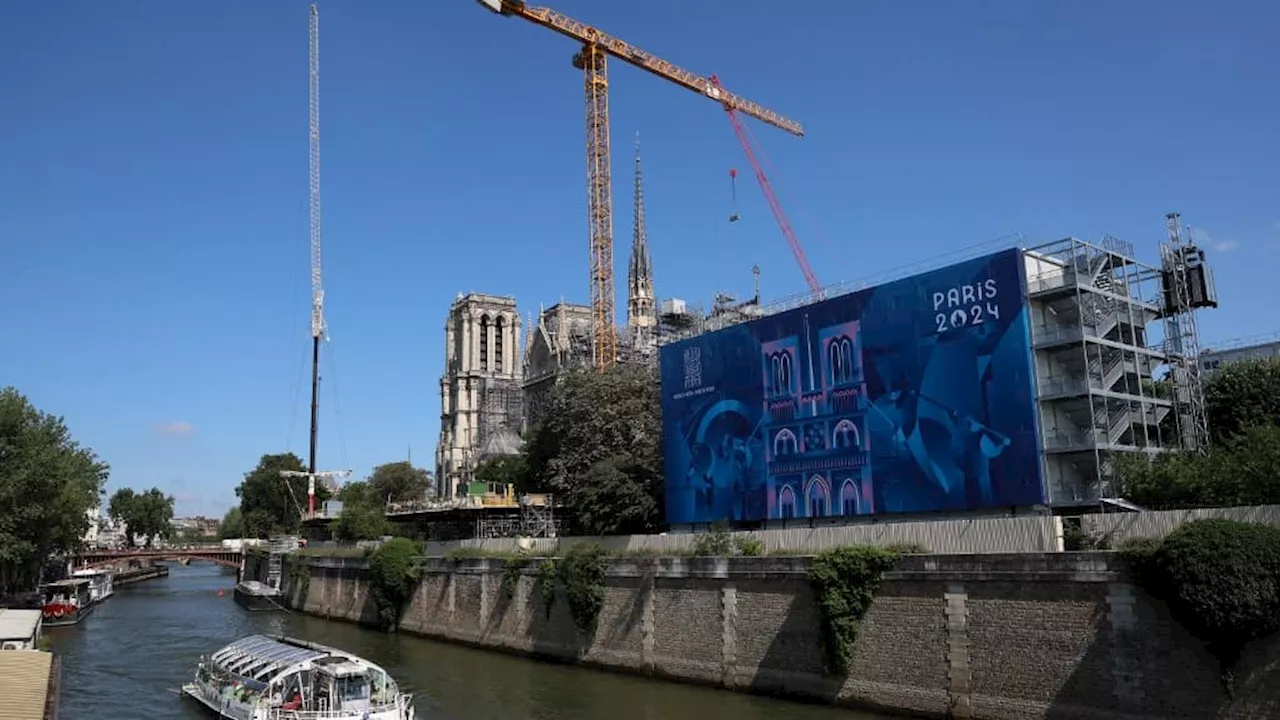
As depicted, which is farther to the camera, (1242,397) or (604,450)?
(604,450)

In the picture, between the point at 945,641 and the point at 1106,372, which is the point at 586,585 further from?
the point at 1106,372

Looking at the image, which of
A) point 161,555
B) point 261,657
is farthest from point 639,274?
point 261,657

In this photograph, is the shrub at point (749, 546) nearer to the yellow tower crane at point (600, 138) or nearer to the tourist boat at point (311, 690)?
the tourist boat at point (311, 690)

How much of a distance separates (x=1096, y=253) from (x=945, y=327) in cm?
743

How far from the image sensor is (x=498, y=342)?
16125 cm

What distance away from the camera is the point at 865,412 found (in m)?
44.0

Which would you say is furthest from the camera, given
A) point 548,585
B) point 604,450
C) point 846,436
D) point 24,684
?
point 604,450

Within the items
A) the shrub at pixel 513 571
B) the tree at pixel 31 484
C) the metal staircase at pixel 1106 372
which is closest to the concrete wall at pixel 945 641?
the shrub at pixel 513 571

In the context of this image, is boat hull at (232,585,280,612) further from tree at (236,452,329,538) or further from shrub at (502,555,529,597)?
tree at (236,452,329,538)

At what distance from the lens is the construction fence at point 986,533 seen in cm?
2580

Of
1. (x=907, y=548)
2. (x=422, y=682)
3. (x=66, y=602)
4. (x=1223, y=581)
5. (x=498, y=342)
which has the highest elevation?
(x=498, y=342)

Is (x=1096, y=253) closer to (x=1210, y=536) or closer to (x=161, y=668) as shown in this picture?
(x=1210, y=536)

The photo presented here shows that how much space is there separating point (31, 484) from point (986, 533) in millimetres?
55189

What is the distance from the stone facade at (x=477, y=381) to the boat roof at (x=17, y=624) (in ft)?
348
